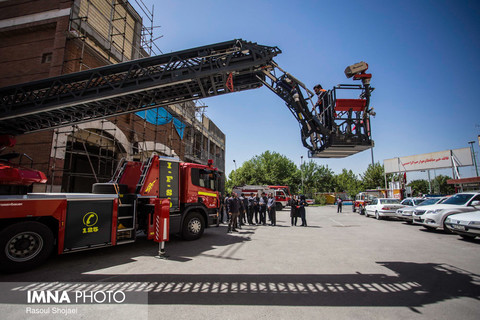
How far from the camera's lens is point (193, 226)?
848 centimetres

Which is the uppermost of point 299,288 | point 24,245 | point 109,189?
point 109,189

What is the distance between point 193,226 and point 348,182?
62.1 m

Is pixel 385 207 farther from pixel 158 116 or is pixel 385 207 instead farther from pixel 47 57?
pixel 47 57

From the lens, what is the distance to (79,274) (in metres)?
4.75

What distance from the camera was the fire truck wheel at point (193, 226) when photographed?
8.17 m

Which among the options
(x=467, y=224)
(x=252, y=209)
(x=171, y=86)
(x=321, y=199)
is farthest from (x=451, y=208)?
(x=321, y=199)

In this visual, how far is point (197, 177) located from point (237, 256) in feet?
11.9

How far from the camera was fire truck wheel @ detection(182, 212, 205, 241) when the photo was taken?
26.8 ft

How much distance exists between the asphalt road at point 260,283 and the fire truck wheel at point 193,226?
1096mm

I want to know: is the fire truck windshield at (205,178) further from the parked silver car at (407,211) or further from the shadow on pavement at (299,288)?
the parked silver car at (407,211)

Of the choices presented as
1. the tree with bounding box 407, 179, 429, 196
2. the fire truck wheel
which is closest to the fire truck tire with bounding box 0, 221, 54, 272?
the fire truck wheel

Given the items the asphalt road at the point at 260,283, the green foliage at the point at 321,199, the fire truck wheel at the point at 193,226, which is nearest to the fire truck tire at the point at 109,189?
the asphalt road at the point at 260,283

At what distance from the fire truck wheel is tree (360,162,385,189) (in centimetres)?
4887

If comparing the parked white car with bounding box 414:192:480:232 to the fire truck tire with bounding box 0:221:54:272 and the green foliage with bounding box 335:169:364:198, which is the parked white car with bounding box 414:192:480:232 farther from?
the green foliage with bounding box 335:169:364:198
